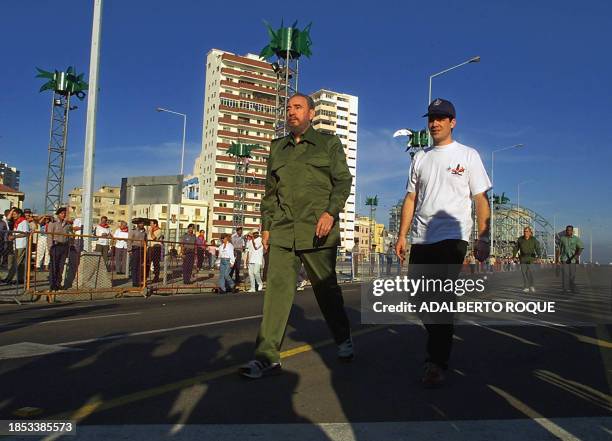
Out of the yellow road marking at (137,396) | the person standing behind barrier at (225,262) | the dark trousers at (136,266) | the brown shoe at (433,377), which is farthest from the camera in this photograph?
the person standing behind barrier at (225,262)

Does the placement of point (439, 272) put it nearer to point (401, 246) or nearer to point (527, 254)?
point (401, 246)

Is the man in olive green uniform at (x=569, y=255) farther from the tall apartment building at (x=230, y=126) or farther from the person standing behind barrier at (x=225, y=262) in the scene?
the tall apartment building at (x=230, y=126)

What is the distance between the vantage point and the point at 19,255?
38.1 feet

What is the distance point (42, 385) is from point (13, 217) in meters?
13.0

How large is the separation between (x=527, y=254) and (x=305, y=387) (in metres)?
13.2

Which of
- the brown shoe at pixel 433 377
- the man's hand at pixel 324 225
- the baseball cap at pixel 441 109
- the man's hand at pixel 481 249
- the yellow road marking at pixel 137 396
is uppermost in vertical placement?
the baseball cap at pixel 441 109

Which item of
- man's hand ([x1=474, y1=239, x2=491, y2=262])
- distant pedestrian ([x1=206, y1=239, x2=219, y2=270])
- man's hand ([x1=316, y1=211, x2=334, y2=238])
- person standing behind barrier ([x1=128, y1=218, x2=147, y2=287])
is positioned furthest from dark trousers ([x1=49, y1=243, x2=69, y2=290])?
man's hand ([x1=474, y1=239, x2=491, y2=262])

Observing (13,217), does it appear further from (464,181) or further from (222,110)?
(222,110)

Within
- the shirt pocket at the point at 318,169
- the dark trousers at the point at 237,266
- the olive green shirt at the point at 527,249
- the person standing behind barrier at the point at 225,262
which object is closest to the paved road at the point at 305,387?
the shirt pocket at the point at 318,169

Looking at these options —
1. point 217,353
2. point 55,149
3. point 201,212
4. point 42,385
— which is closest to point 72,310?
point 217,353

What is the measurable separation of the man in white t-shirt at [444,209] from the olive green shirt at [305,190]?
2.01ft

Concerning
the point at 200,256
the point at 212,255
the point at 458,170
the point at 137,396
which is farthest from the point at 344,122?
the point at 137,396

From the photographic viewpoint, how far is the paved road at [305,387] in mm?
2664

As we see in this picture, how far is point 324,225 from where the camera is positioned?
3967mm
